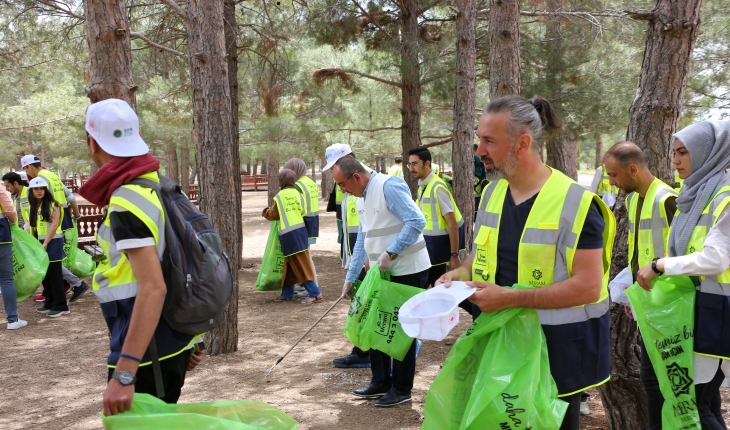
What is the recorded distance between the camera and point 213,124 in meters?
5.66

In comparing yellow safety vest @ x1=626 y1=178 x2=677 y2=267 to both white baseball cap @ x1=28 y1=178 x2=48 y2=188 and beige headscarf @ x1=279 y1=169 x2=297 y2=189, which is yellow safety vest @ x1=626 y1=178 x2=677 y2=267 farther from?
white baseball cap @ x1=28 y1=178 x2=48 y2=188

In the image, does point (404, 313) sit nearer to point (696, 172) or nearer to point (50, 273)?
point (696, 172)

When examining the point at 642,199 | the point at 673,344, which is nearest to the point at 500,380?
the point at 673,344

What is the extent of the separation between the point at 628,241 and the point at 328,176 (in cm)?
2382

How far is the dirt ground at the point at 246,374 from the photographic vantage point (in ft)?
14.4

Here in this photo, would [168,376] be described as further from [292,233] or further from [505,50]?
[292,233]

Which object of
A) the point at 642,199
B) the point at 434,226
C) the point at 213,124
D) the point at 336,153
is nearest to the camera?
the point at 642,199

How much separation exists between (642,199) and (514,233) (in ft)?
5.51

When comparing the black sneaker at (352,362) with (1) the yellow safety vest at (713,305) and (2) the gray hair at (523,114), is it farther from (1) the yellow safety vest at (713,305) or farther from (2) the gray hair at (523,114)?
(2) the gray hair at (523,114)

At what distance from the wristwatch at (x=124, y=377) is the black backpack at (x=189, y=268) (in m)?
0.25

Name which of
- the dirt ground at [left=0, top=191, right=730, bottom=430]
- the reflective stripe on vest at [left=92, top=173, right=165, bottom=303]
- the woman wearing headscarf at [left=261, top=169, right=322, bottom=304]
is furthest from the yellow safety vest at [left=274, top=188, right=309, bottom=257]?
the reflective stripe on vest at [left=92, top=173, right=165, bottom=303]

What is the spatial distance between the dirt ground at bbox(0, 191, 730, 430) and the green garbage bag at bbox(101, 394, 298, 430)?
6.46 feet

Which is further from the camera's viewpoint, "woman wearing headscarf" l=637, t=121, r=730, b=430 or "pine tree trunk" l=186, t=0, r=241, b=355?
"pine tree trunk" l=186, t=0, r=241, b=355

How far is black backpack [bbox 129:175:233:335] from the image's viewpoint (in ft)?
7.41
